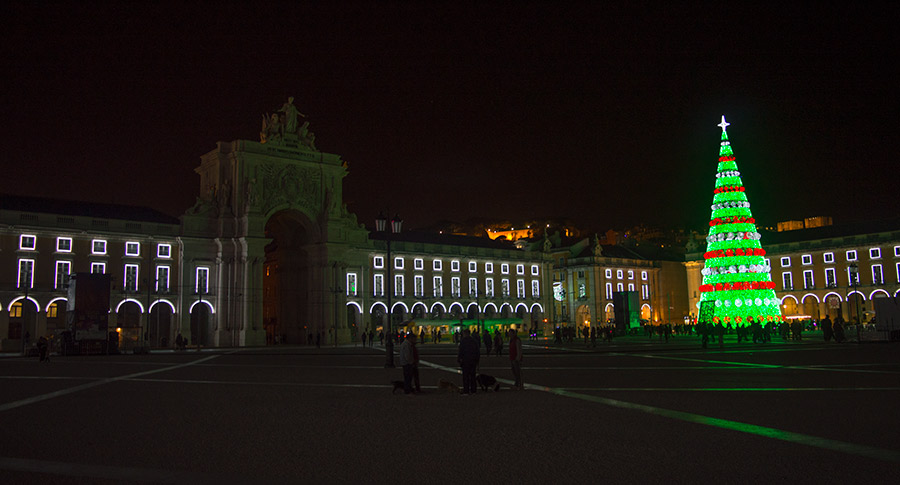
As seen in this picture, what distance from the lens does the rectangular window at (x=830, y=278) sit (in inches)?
3640

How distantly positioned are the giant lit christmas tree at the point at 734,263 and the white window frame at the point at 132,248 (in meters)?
49.1

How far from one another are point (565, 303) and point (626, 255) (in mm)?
12682

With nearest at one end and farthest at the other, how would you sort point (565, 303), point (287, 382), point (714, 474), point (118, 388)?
point (714, 474)
point (118, 388)
point (287, 382)
point (565, 303)

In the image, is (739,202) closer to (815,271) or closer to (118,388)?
(815,271)

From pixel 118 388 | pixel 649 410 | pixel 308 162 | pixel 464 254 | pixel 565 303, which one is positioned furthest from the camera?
pixel 565 303

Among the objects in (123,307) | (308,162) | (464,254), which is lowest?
(123,307)

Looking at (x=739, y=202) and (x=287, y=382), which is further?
(x=739, y=202)

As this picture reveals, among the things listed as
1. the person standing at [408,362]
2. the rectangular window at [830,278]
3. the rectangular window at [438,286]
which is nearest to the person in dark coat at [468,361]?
the person standing at [408,362]

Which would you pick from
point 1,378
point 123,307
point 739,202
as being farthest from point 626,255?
point 1,378

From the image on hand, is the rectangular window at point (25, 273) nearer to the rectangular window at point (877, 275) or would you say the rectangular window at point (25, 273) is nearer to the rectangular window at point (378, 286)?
the rectangular window at point (378, 286)

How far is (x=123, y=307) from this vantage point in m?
61.9

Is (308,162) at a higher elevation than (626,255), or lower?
higher

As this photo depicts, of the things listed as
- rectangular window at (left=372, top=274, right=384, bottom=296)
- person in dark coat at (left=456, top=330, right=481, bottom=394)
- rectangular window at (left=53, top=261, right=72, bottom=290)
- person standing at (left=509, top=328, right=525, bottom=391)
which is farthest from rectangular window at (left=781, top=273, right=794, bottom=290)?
person in dark coat at (left=456, top=330, right=481, bottom=394)

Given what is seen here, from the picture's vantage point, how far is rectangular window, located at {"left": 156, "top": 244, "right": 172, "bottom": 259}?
212ft
